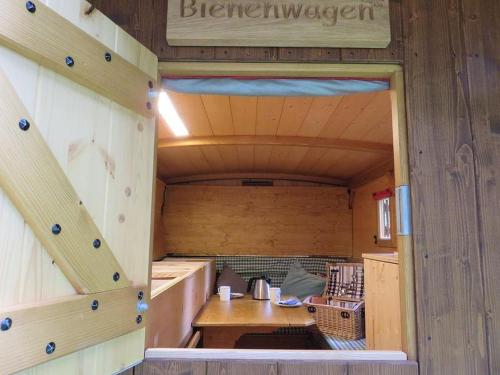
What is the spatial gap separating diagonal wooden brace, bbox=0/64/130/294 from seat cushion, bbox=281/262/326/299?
3281mm

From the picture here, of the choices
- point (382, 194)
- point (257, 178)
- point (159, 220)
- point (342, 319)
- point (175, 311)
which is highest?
point (257, 178)

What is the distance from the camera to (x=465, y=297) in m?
1.23

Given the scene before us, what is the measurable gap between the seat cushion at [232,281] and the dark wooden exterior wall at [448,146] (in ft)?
10.2

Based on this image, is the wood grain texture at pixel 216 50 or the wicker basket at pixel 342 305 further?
the wicker basket at pixel 342 305

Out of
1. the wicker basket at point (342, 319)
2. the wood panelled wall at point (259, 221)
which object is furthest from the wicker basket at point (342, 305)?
the wood panelled wall at point (259, 221)

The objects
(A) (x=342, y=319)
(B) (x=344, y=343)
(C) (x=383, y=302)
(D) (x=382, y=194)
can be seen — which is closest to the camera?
(C) (x=383, y=302)

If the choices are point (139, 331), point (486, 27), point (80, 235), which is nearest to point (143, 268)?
point (139, 331)

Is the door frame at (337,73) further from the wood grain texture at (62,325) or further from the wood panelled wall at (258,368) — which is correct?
the wood grain texture at (62,325)

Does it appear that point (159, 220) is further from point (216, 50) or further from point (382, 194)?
point (216, 50)

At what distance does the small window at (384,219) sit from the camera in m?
3.71

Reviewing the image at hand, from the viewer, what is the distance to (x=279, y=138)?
3.11 m

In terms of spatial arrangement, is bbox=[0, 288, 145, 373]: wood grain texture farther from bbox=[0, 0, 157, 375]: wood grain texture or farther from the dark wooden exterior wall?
the dark wooden exterior wall

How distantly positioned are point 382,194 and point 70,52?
3.36 metres

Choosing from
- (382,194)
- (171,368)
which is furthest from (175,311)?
(382,194)
